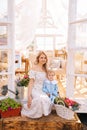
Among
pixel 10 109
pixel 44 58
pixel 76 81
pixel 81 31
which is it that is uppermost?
pixel 81 31

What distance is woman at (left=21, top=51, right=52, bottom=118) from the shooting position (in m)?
2.85

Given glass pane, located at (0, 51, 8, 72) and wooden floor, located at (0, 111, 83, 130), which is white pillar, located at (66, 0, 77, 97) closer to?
wooden floor, located at (0, 111, 83, 130)

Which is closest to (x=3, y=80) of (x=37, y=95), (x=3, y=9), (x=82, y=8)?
(x=37, y=95)

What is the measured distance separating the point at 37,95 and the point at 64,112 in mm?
387

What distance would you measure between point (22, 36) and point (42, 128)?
2776 millimetres

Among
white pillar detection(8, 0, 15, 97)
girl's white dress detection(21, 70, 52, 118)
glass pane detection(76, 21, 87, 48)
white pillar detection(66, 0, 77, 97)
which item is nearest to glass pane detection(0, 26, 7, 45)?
white pillar detection(8, 0, 15, 97)

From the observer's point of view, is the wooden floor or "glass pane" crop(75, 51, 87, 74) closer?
the wooden floor

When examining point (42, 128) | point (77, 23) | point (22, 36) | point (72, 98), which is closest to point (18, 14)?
point (22, 36)

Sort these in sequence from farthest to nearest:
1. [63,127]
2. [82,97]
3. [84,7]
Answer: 1. [82,97]
2. [84,7]
3. [63,127]

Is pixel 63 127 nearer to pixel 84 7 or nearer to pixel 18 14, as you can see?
pixel 84 7

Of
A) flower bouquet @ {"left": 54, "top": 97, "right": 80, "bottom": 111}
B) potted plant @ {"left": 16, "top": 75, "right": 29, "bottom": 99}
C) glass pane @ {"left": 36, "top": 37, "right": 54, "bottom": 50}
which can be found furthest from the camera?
glass pane @ {"left": 36, "top": 37, "right": 54, "bottom": 50}

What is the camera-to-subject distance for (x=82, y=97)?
11.2 ft

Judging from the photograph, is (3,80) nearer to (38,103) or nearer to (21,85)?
(21,85)

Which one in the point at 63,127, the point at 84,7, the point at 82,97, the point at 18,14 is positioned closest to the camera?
the point at 63,127
